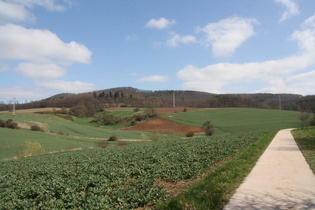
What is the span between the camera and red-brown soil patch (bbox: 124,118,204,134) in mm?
64150

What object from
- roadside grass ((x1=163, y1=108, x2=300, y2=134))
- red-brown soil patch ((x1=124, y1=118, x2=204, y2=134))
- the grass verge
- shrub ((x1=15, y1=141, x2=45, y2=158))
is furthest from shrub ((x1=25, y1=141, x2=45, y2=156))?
roadside grass ((x1=163, y1=108, x2=300, y2=134))

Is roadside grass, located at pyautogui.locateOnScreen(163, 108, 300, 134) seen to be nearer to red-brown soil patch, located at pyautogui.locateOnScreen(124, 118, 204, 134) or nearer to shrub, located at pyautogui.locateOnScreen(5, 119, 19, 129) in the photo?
red-brown soil patch, located at pyautogui.locateOnScreen(124, 118, 204, 134)

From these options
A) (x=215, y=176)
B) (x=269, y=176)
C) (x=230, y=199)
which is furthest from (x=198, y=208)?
(x=269, y=176)

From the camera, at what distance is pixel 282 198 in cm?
611

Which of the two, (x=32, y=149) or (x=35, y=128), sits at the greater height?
(x=35, y=128)

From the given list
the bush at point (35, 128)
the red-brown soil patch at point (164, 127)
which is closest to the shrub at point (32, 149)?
the bush at point (35, 128)

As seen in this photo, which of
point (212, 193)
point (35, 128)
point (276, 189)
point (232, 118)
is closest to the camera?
point (212, 193)

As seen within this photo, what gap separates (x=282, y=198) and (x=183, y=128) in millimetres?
60317

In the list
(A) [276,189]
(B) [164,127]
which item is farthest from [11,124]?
(A) [276,189]

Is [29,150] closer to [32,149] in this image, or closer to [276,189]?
[32,149]

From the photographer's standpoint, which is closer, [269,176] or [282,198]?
[282,198]

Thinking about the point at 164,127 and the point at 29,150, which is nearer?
the point at 29,150

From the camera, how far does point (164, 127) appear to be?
7019 centimetres

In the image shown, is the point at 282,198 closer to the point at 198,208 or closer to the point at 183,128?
the point at 198,208
